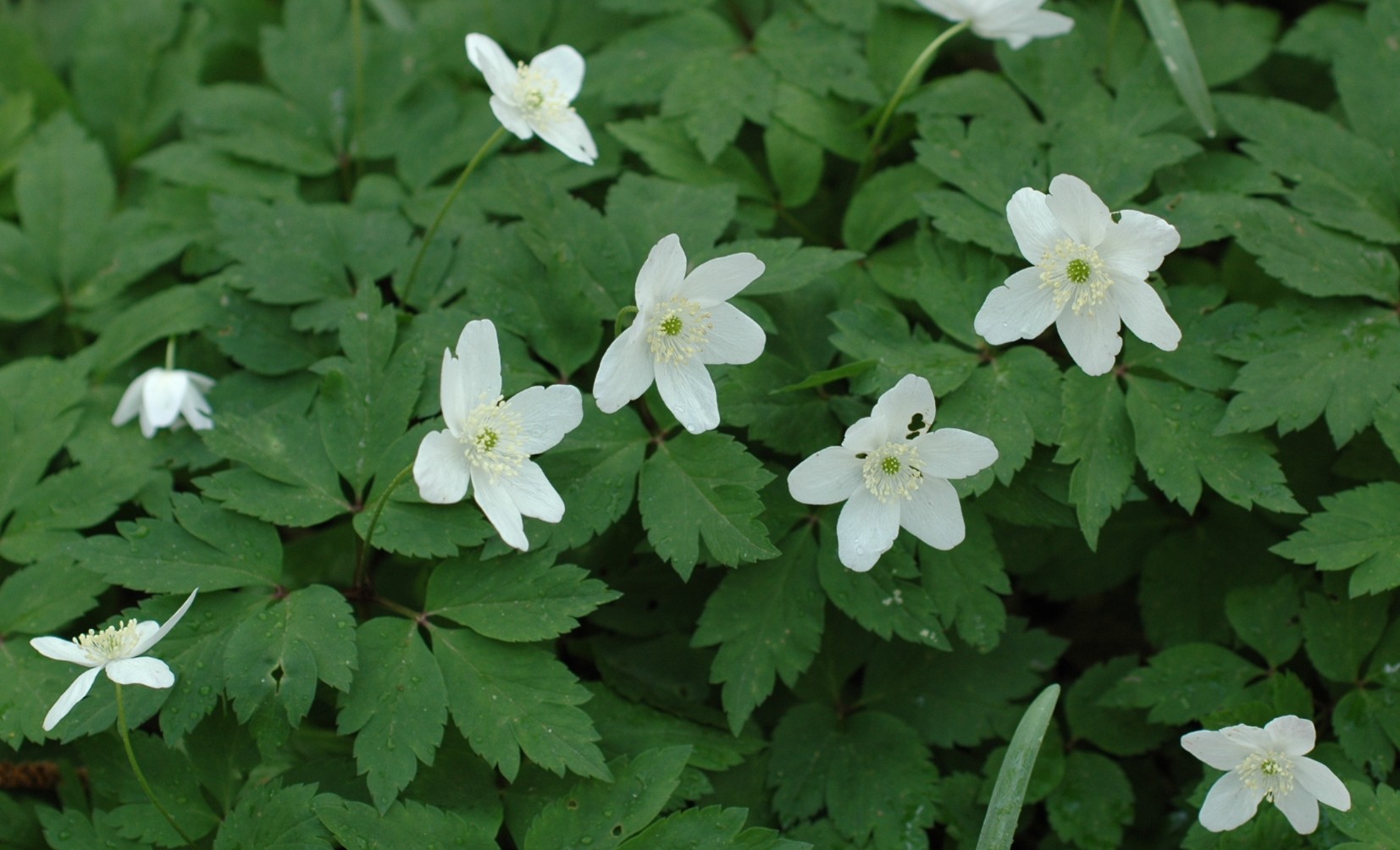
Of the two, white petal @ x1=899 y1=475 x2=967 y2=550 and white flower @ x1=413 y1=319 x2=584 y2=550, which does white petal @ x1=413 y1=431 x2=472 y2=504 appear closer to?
white flower @ x1=413 y1=319 x2=584 y2=550

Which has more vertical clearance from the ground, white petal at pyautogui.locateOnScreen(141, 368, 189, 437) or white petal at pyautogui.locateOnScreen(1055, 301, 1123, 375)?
white petal at pyautogui.locateOnScreen(1055, 301, 1123, 375)

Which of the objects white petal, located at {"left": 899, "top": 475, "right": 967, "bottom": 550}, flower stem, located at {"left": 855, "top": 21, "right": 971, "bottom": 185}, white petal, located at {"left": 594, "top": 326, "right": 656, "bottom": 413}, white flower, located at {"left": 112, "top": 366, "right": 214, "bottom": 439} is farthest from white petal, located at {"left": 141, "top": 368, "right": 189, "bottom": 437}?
flower stem, located at {"left": 855, "top": 21, "right": 971, "bottom": 185}

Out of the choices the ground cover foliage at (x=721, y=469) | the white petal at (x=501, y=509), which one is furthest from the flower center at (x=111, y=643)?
the white petal at (x=501, y=509)

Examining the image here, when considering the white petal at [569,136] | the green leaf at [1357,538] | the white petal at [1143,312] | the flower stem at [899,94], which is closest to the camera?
the white petal at [1143,312]

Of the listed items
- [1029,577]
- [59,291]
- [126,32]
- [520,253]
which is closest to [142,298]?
[59,291]

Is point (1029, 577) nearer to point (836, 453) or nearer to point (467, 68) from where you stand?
point (836, 453)

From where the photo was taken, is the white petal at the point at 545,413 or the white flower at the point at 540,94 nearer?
the white petal at the point at 545,413

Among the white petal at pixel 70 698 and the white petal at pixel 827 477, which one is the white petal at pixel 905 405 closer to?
the white petal at pixel 827 477

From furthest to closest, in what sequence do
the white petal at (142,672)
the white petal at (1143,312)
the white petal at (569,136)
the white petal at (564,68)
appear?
the white petal at (564,68) → the white petal at (569,136) → the white petal at (1143,312) → the white petal at (142,672)
